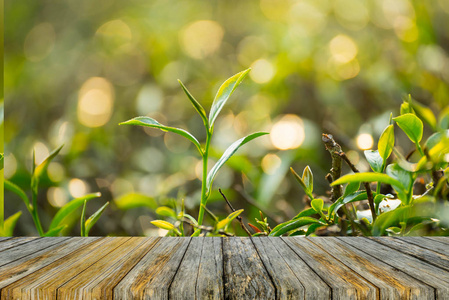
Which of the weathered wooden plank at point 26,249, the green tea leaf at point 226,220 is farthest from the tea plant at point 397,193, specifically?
the weathered wooden plank at point 26,249

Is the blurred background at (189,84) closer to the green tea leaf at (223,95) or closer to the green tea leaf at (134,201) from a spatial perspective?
the green tea leaf at (134,201)

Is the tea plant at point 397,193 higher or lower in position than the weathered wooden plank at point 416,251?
higher

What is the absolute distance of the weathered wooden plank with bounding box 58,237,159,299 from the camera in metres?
0.49

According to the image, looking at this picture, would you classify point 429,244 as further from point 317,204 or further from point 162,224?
point 162,224

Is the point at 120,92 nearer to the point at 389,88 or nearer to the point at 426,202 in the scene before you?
the point at 389,88

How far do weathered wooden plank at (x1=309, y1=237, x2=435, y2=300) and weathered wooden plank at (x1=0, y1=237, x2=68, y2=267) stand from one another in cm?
48

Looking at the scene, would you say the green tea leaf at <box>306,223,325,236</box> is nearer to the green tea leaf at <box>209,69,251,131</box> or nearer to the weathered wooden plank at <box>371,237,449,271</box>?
the weathered wooden plank at <box>371,237,449,271</box>

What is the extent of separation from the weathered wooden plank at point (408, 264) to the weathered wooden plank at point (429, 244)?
2.6 inches

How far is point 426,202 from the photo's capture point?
2.44ft

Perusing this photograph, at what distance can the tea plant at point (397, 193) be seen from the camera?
2.37ft

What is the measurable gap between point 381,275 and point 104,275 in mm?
345

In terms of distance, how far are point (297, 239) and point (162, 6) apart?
0.75 meters

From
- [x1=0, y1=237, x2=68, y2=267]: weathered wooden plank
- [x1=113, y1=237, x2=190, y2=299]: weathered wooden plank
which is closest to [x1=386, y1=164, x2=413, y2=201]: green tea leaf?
[x1=113, y1=237, x2=190, y2=299]: weathered wooden plank

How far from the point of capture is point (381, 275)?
546 millimetres
